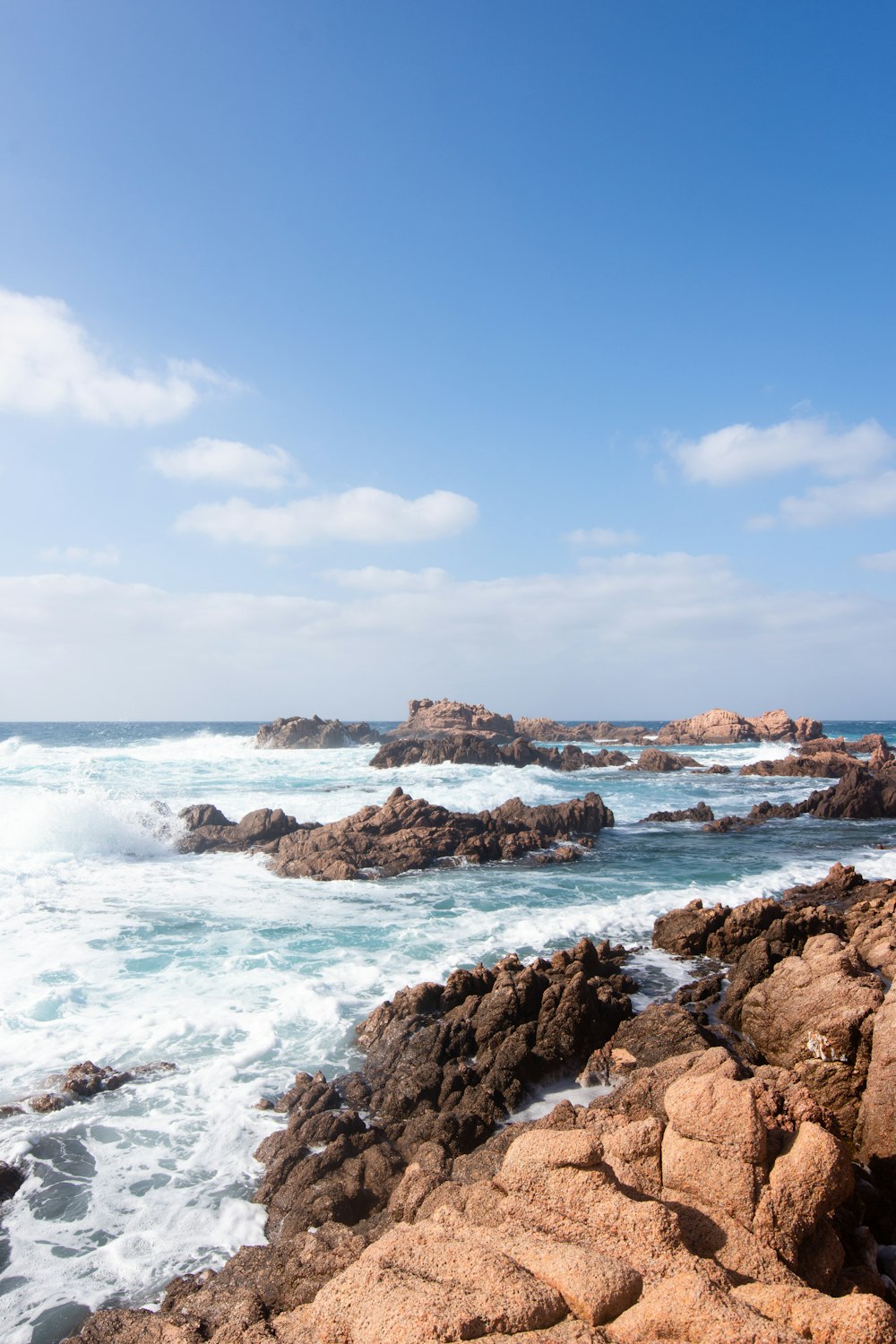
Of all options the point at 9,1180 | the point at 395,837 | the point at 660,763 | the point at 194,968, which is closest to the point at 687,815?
the point at 395,837

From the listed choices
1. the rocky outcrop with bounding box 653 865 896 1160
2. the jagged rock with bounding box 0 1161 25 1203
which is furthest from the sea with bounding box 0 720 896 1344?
the rocky outcrop with bounding box 653 865 896 1160

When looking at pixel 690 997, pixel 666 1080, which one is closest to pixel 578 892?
pixel 690 997

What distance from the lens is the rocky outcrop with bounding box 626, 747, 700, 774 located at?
48531 mm

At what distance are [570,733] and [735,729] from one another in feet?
53.9

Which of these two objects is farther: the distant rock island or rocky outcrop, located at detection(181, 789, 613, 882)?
the distant rock island

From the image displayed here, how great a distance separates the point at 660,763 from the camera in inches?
1914

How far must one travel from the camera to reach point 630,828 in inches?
1091

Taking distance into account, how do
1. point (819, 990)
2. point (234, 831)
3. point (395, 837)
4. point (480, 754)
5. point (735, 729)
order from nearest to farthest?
point (819, 990) < point (395, 837) < point (234, 831) < point (480, 754) < point (735, 729)

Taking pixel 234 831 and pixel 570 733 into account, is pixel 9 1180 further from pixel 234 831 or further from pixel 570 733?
pixel 570 733

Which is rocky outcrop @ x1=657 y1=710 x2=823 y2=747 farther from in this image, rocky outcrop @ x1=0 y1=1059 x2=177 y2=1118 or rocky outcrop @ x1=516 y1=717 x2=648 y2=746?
rocky outcrop @ x1=0 y1=1059 x2=177 y2=1118

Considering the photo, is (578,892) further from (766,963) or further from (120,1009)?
(120,1009)

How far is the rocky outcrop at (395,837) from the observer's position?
68.3ft

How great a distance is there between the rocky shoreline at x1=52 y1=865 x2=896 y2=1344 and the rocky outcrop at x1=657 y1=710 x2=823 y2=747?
217ft

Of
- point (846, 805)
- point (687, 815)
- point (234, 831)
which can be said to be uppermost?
point (846, 805)
